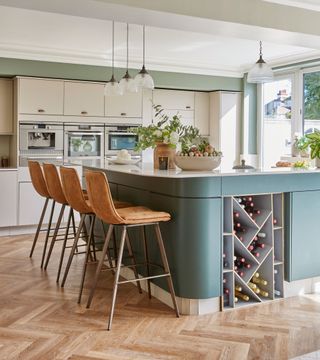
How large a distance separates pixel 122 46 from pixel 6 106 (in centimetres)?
182

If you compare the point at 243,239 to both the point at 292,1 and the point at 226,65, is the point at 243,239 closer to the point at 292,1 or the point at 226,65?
the point at 292,1

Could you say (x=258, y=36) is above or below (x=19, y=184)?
above

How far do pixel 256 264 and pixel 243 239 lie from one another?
22cm

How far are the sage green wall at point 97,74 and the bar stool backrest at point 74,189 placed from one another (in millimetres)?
3197

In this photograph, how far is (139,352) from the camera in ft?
9.55

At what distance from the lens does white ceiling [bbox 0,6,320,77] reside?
17.9 ft

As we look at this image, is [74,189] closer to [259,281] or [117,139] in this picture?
[259,281]

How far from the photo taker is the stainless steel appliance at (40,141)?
666 centimetres

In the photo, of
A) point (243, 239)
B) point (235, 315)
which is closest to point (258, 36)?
point (243, 239)

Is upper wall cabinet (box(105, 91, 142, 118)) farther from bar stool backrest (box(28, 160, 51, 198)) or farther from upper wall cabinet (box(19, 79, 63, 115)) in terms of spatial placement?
bar stool backrest (box(28, 160, 51, 198))

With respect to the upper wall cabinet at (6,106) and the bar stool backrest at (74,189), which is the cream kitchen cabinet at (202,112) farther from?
the bar stool backrest at (74,189)

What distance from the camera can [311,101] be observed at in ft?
23.6

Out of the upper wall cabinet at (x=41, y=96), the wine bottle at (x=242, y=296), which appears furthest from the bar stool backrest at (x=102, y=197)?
the upper wall cabinet at (x=41, y=96)

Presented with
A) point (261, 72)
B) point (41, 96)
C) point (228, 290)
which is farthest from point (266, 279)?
point (41, 96)
